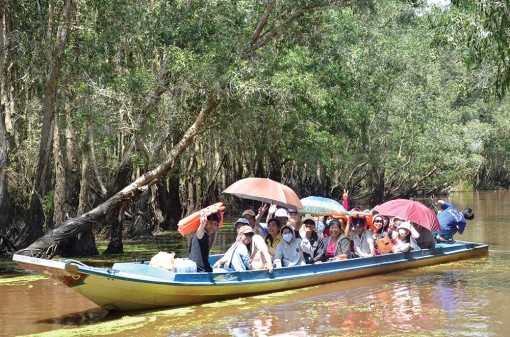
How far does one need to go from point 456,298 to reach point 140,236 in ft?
39.6

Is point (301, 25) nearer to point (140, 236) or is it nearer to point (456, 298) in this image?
point (140, 236)

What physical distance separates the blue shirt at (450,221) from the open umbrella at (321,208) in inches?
136

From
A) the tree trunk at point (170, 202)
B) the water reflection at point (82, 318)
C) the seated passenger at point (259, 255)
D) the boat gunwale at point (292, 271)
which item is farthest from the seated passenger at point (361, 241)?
the tree trunk at point (170, 202)

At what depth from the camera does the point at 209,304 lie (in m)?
11.0

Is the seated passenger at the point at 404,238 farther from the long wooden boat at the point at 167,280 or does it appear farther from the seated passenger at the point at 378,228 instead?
the long wooden boat at the point at 167,280

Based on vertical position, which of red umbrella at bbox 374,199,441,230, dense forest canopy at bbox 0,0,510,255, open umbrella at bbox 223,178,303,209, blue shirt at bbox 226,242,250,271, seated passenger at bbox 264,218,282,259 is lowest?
blue shirt at bbox 226,242,250,271

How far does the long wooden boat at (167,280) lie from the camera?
9.45m

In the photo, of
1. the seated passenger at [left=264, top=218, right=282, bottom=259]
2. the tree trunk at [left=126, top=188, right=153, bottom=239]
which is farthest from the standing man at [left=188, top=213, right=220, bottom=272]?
the tree trunk at [left=126, top=188, right=153, bottom=239]

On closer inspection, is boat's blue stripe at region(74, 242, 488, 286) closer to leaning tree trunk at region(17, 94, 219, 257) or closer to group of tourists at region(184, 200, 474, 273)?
group of tourists at region(184, 200, 474, 273)

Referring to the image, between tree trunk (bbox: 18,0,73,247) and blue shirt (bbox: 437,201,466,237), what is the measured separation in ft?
27.4

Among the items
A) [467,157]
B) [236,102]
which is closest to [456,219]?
[236,102]

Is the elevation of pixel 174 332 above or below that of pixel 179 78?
below

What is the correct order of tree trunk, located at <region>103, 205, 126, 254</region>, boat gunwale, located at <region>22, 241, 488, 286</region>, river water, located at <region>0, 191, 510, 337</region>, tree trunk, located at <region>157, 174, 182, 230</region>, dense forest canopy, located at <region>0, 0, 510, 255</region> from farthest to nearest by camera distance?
tree trunk, located at <region>157, 174, 182, 230</region>
tree trunk, located at <region>103, 205, 126, 254</region>
dense forest canopy, located at <region>0, 0, 510, 255</region>
boat gunwale, located at <region>22, 241, 488, 286</region>
river water, located at <region>0, 191, 510, 337</region>

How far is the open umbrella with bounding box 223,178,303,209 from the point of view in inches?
496
